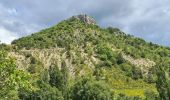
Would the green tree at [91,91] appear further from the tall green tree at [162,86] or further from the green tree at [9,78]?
the green tree at [9,78]

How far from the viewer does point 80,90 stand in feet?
549

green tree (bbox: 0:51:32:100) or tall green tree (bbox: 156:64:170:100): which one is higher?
tall green tree (bbox: 156:64:170:100)

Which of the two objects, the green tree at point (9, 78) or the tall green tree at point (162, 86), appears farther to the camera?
the tall green tree at point (162, 86)

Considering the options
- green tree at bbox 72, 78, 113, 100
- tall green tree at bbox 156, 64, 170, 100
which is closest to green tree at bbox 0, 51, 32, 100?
tall green tree at bbox 156, 64, 170, 100

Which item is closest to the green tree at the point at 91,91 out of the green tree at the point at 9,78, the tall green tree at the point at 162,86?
the tall green tree at the point at 162,86

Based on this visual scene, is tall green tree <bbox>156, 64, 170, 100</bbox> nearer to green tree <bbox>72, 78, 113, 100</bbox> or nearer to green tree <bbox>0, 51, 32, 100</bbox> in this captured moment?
green tree <bbox>72, 78, 113, 100</bbox>

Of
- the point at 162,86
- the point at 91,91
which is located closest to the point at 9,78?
the point at 162,86

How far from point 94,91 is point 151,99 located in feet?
68.1

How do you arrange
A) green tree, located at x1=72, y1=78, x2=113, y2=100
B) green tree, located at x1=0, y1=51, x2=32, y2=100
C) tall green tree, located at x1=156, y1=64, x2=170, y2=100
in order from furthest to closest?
green tree, located at x1=72, y1=78, x2=113, y2=100 < tall green tree, located at x1=156, y1=64, x2=170, y2=100 < green tree, located at x1=0, y1=51, x2=32, y2=100

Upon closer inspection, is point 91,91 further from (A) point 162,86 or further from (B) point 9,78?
(B) point 9,78

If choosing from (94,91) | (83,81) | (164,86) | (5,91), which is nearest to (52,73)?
(83,81)

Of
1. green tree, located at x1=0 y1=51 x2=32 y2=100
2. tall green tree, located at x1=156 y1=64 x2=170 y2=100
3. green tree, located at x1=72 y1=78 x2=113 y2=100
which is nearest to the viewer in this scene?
green tree, located at x1=0 y1=51 x2=32 y2=100

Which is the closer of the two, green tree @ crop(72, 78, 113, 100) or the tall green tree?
the tall green tree

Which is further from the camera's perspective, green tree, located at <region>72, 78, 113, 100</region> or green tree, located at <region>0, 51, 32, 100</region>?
green tree, located at <region>72, 78, 113, 100</region>
